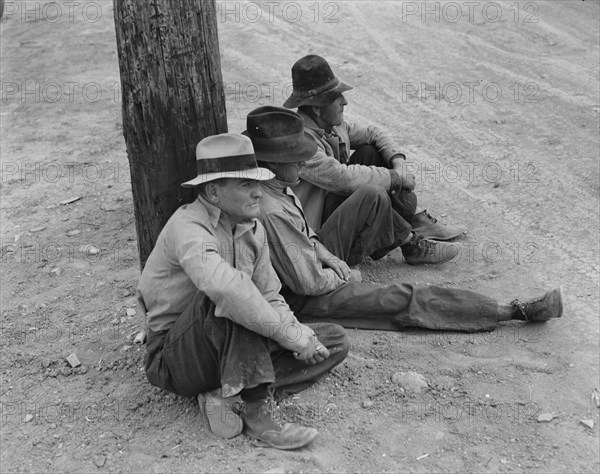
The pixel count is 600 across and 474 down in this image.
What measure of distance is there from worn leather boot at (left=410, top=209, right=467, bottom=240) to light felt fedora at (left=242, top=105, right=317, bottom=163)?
1.71 metres

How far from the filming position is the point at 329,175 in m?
5.45

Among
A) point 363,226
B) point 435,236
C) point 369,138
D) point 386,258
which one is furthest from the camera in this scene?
point 369,138

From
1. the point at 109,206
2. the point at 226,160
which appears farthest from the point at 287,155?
the point at 109,206

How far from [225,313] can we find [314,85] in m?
2.23

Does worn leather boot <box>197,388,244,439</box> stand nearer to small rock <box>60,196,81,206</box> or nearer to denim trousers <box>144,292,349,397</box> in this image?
denim trousers <box>144,292,349,397</box>

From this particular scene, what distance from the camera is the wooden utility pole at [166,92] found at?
4.26m

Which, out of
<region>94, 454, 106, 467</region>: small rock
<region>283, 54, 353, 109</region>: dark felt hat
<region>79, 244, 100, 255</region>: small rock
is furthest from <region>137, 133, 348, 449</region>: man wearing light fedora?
<region>79, 244, 100, 255</region>: small rock

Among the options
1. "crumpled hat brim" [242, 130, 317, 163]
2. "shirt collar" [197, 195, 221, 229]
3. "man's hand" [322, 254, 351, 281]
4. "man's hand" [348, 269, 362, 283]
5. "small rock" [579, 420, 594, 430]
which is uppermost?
"crumpled hat brim" [242, 130, 317, 163]

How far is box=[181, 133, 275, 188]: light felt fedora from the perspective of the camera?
3.99 meters

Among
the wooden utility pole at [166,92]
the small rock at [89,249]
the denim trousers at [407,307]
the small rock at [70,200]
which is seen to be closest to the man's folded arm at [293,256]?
the denim trousers at [407,307]

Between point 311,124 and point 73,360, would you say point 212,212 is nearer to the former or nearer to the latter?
point 73,360

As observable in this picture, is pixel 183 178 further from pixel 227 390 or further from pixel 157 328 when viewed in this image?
pixel 227 390

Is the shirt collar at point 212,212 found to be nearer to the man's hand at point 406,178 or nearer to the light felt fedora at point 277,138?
the light felt fedora at point 277,138

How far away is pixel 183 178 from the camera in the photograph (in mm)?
4570
